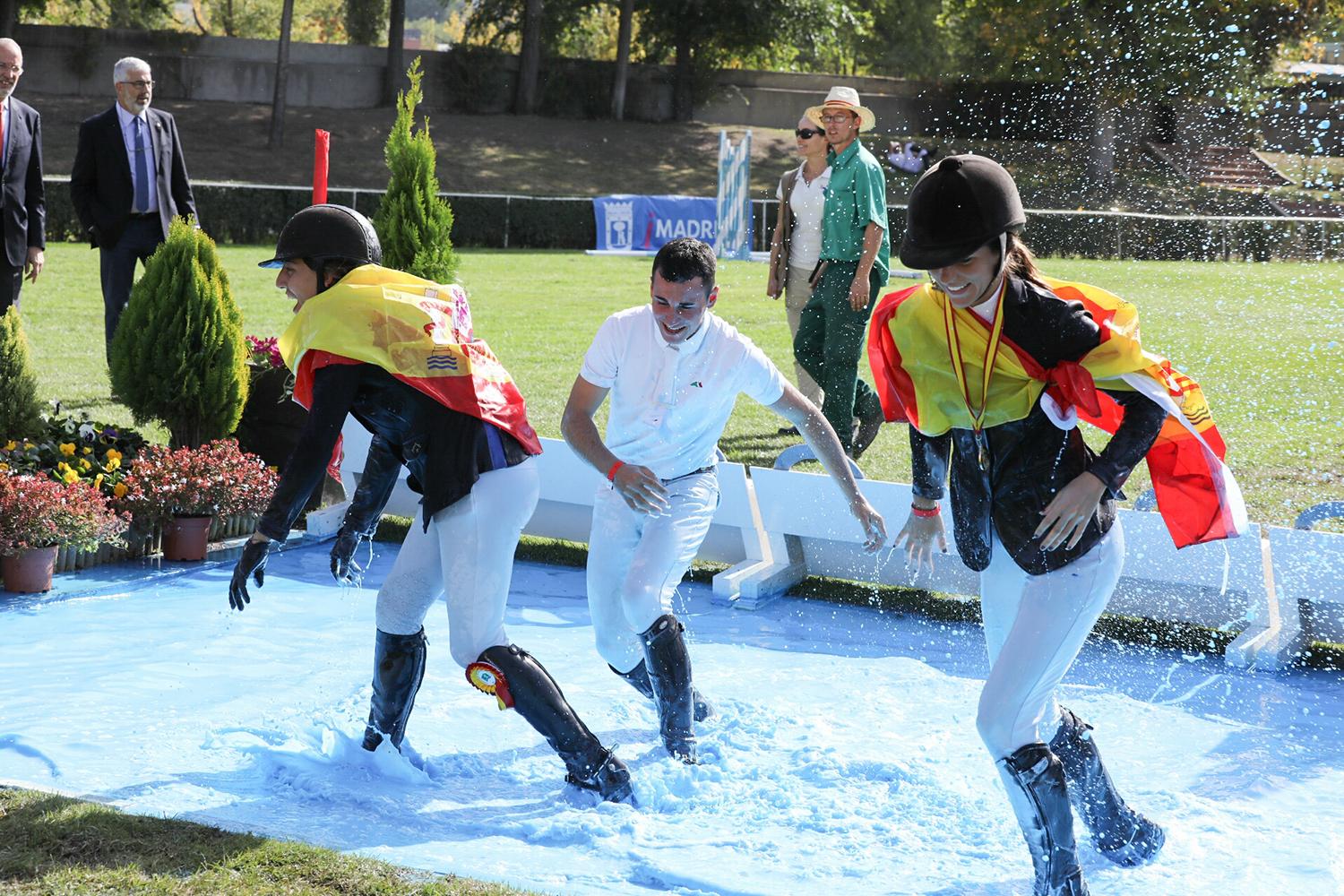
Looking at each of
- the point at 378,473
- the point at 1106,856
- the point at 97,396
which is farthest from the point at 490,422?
the point at 97,396

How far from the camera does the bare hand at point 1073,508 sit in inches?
141

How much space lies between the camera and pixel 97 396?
10359 millimetres

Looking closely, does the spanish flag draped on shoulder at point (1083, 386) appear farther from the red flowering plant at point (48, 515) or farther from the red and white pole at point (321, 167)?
the red and white pole at point (321, 167)

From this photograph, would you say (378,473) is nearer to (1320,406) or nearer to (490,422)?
(490,422)

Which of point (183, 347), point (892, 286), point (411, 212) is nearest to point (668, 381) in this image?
point (183, 347)

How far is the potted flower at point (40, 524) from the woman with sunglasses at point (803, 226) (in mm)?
4039

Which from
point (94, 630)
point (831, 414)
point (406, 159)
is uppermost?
point (406, 159)

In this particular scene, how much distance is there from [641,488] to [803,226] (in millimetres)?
4682

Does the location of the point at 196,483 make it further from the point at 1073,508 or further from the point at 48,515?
the point at 1073,508

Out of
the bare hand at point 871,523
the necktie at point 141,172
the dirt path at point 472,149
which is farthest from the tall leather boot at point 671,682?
the dirt path at point 472,149

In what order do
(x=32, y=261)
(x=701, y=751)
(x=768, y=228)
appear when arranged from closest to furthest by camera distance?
(x=701, y=751) < (x=32, y=261) < (x=768, y=228)

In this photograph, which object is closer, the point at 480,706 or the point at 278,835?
the point at 278,835

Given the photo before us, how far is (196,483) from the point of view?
7.26 m

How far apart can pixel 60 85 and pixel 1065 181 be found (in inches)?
1099
